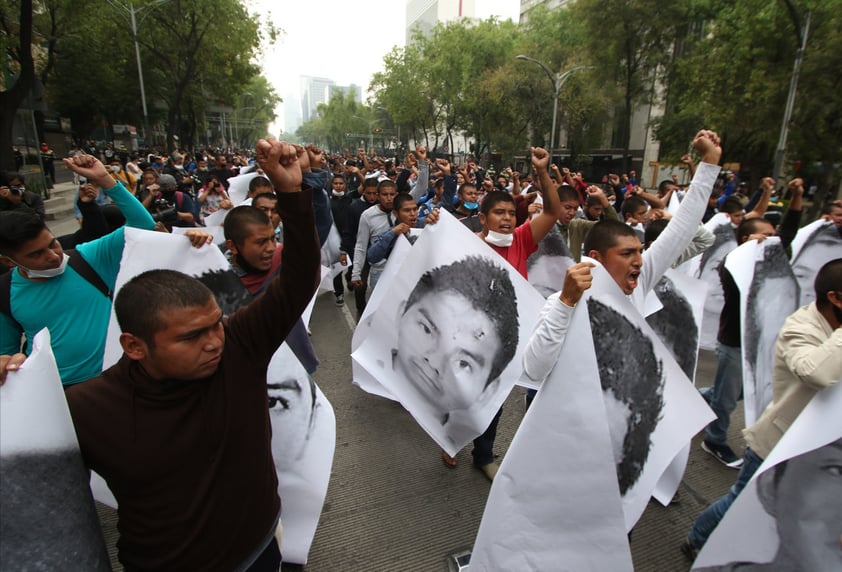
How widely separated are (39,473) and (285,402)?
3.70ft

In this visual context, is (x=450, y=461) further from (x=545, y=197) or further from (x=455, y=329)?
(x=545, y=197)

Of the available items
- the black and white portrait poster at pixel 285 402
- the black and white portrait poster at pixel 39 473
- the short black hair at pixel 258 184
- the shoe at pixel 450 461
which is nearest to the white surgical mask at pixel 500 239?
the shoe at pixel 450 461

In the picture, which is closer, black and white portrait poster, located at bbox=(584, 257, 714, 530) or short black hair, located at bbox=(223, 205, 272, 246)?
black and white portrait poster, located at bbox=(584, 257, 714, 530)

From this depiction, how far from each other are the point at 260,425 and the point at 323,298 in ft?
19.3

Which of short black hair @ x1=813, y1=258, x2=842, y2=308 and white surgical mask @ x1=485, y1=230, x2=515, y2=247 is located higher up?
short black hair @ x1=813, y1=258, x2=842, y2=308

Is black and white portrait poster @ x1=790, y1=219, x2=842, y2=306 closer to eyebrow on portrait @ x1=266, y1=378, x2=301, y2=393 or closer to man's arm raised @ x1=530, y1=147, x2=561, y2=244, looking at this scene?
man's arm raised @ x1=530, y1=147, x2=561, y2=244

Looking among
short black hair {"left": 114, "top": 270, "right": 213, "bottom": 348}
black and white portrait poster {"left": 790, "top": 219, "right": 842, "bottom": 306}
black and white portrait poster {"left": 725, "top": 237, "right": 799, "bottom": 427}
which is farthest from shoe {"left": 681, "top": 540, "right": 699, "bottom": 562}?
short black hair {"left": 114, "top": 270, "right": 213, "bottom": 348}

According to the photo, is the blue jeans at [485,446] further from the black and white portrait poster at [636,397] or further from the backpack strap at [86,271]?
the backpack strap at [86,271]

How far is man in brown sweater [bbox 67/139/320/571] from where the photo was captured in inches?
52.6

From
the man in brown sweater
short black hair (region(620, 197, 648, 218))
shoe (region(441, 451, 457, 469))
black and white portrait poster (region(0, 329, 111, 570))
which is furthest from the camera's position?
short black hair (region(620, 197, 648, 218))

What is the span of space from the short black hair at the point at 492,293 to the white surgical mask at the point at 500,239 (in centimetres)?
36

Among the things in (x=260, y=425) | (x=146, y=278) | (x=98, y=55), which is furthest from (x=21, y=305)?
(x=98, y=55)

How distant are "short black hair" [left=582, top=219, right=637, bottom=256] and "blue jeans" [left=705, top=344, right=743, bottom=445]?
1.59 metres

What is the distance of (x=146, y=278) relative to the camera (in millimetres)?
1393
